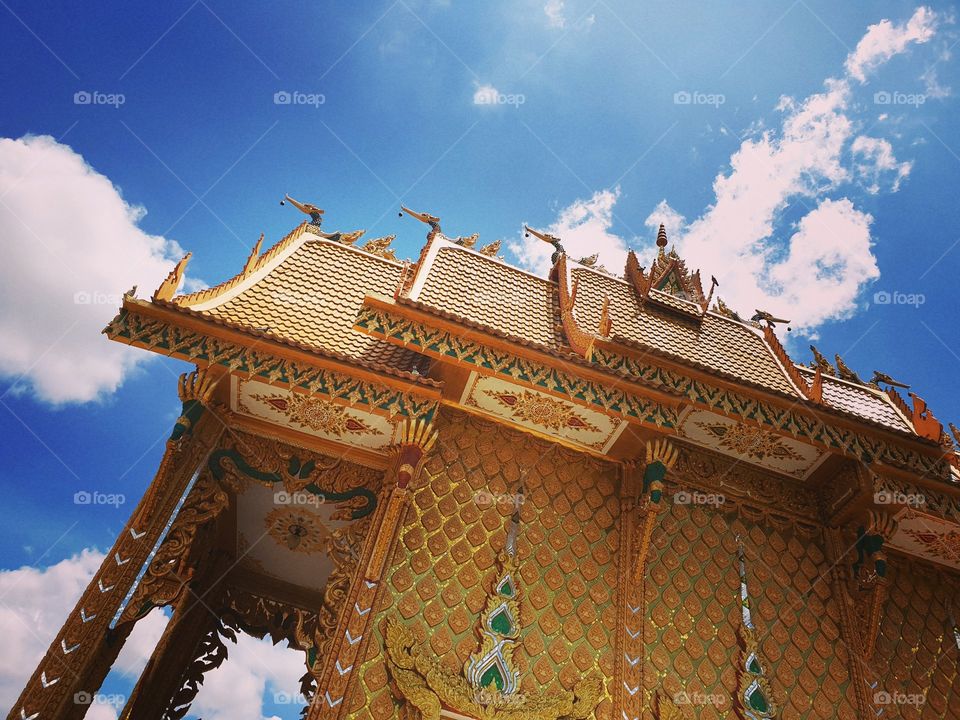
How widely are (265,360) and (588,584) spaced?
3876mm

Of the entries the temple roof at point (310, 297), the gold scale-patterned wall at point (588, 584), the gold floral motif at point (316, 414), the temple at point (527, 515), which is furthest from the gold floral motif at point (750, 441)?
the gold floral motif at point (316, 414)

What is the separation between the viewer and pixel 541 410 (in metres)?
7.23

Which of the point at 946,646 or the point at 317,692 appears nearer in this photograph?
the point at 317,692

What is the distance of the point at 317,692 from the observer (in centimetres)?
543

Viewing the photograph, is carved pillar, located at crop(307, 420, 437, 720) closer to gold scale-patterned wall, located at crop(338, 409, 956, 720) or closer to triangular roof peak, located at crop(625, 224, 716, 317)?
gold scale-patterned wall, located at crop(338, 409, 956, 720)

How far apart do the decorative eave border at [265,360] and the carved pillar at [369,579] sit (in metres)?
0.31

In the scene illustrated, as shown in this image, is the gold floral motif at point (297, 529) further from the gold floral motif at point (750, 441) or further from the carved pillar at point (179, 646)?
the gold floral motif at point (750, 441)

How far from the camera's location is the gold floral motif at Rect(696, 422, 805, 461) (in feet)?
24.9

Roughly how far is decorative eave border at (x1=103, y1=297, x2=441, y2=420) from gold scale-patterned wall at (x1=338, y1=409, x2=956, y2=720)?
891mm

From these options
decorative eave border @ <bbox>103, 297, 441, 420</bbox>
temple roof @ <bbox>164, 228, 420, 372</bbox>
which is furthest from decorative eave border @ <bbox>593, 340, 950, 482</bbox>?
temple roof @ <bbox>164, 228, 420, 372</bbox>

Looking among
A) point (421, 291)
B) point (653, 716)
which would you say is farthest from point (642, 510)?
point (421, 291)

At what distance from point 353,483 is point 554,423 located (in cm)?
226

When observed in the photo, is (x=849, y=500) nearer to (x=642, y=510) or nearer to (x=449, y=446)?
(x=642, y=510)

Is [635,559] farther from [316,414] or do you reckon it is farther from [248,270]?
[248,270]
